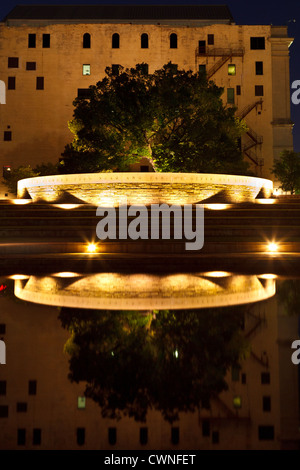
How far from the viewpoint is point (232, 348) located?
457 centimetres

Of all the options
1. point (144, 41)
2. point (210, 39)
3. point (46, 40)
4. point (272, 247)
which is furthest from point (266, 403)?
point (46, 40)

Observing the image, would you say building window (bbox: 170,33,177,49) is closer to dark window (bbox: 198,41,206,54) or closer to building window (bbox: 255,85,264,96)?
dark window (bbox: 198,41,206,54)

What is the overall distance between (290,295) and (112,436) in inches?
214

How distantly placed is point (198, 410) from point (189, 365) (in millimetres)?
896

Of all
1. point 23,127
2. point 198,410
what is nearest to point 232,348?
point 198,410

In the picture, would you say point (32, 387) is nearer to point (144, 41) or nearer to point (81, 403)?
point (81, 403)

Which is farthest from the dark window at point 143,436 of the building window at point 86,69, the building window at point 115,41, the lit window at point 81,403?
the building window at point 115,41

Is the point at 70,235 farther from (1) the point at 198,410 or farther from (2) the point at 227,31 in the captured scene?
(2) the point at 227,31

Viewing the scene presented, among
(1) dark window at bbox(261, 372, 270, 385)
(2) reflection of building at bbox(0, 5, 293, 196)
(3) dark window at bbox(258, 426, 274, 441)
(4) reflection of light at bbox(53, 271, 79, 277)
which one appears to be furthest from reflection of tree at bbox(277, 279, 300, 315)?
(2) reflection of building at bbox(0, 5, 293, 196)

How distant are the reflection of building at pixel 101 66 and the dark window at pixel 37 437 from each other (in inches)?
1743

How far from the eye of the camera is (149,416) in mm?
3006

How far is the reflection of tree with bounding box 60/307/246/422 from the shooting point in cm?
330

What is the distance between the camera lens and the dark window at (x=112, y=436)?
2.76 m

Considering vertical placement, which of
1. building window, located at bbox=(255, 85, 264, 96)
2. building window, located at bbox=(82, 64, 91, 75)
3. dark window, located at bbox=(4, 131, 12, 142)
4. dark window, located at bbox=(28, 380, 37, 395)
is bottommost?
dark window, located at bbox=(28, 380, 37, 395)
